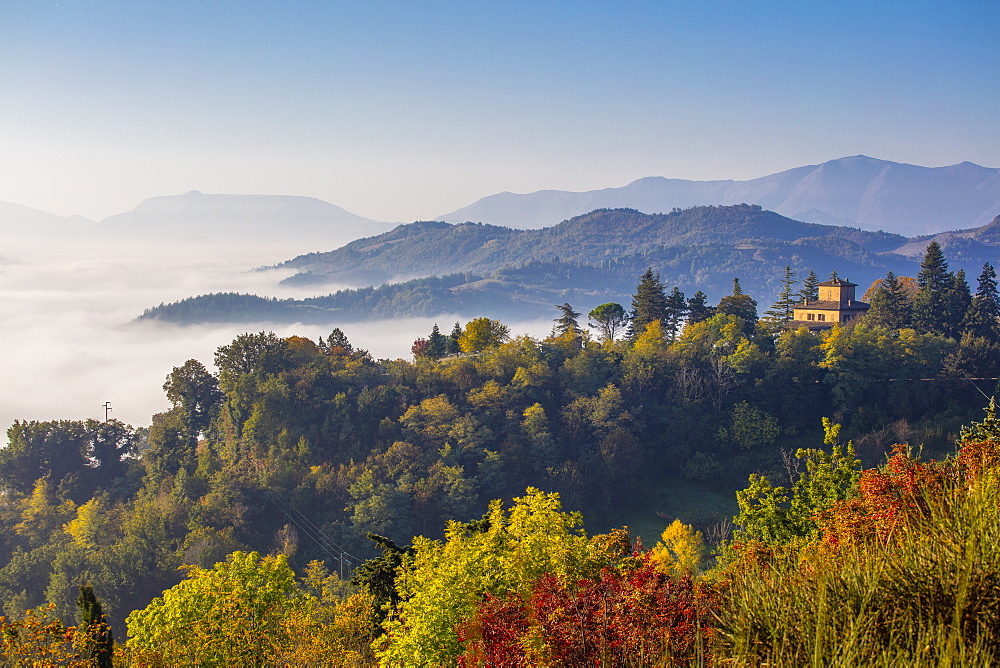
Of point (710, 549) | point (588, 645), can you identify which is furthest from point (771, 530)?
point (710, 549)

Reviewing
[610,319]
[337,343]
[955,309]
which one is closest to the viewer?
[955,309]

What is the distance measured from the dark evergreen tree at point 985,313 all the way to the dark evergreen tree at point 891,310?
4.26 metres

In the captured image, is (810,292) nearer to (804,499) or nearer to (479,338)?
(479,338)

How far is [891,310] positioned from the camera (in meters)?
62.5

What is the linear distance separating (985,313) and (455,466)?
45.0 meters

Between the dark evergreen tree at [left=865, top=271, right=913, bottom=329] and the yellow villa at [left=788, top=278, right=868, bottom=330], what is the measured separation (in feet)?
11.7

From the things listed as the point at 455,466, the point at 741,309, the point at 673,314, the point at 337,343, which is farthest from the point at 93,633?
the point at 673,314

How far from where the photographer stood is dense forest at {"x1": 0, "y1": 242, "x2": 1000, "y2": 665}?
17.6 meters

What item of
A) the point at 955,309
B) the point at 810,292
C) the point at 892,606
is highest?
the point at 892,606

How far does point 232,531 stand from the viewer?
43469 millimetres

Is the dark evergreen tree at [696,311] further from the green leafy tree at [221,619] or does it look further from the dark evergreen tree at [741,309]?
the green leafy tree at [221,619]

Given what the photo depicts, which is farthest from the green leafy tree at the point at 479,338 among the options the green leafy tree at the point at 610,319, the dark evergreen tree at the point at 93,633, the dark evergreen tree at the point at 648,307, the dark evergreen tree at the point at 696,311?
the dark evergreen tree at the point at 93,633

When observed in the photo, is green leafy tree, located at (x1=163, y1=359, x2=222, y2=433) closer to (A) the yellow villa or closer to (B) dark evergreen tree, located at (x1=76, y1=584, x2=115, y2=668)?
(B) dark evergreen tree, located at (x1=76, y1=584, x2=115, y2=668)

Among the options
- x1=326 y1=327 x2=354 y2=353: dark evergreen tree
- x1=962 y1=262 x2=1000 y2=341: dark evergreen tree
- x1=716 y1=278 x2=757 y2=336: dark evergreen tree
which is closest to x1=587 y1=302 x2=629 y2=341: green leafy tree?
x1=716 y1=278 x2=757 y2=336: dark evergreen tree
